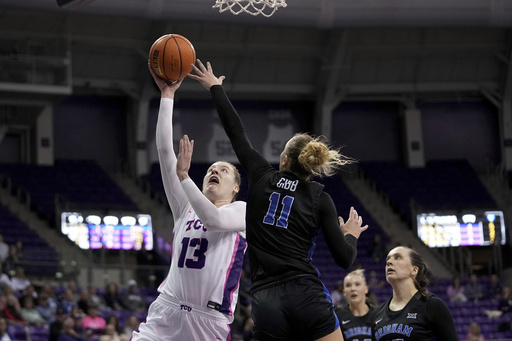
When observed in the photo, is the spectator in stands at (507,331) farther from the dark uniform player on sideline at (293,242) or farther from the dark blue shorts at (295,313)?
the dark blue shorts at (295,313)

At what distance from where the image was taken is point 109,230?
1977 cm

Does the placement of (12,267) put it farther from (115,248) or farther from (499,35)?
(499,35)

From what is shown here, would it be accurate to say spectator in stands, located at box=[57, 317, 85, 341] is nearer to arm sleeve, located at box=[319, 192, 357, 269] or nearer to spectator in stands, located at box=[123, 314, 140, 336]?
spectator in stands, located at box=[123, 314, 140, 336]

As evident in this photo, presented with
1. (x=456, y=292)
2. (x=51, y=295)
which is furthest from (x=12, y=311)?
(x=456, y=292)

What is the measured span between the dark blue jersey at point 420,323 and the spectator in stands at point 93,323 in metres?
7.80

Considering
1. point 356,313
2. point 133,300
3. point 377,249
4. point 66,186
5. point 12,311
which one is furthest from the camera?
point 66,186

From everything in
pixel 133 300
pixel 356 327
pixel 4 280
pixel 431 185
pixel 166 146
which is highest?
pixel 431 185

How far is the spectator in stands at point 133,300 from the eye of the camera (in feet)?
47.7

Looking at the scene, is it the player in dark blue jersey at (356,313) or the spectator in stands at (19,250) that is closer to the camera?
the player in dark blue jersey at (356,313)

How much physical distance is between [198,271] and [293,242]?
0.99 m

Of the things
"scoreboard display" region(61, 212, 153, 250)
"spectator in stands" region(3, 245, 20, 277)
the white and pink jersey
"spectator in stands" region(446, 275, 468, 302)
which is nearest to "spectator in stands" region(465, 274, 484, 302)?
"spectator in stands" region(446, 275, 468, 302)

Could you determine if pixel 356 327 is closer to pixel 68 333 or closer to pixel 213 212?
pixel 213 212

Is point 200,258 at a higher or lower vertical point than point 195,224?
lower

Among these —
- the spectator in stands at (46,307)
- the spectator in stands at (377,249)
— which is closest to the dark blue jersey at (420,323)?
the spectator in stands at (46,307)
